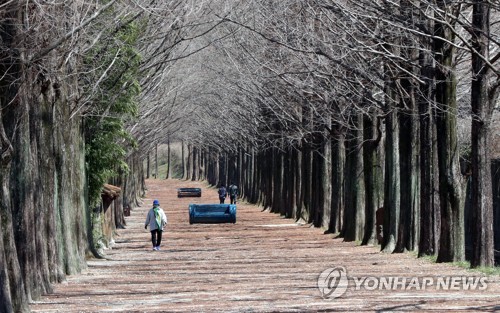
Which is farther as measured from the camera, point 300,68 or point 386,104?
point 300,68

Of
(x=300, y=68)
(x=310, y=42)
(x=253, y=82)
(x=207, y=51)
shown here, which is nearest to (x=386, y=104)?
(x=310, y=42)

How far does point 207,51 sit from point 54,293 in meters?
56.2

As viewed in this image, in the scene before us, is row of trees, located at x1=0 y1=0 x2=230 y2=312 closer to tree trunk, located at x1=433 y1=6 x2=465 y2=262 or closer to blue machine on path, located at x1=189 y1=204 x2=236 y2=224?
tree trunk, located at x1=433 y1=6 x2=465 y2=262

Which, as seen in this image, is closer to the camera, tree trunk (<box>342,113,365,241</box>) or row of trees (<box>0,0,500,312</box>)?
row of trees (<box>0,0,500,312</box>)

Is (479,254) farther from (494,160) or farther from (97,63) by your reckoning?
(494,160)

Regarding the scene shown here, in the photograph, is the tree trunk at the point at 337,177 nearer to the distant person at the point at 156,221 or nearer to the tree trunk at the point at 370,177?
the tree trunk at the point at 370,177

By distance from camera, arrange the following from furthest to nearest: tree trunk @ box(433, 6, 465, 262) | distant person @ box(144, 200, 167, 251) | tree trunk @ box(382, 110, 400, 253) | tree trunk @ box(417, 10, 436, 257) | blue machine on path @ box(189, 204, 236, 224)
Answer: blue machine on path @ box(189, 204, 236, 224) < distant person @ box(144, 200, 167, 251) < tree trunk @ box(382, 110, 400, 253) < tree trunk @ box(417, 10, 436, 257) < tree trunk @ box(433, 6, 465, 262)

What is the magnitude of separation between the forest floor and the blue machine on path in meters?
10.8

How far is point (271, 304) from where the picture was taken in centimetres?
1969

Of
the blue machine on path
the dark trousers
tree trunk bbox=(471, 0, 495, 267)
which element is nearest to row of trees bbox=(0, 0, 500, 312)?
tree trunk bbox=(471, 0, 495, 267)

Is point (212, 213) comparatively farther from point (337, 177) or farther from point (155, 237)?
point (155, 237)

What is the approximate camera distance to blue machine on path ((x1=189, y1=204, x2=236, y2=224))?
54062 millimetres

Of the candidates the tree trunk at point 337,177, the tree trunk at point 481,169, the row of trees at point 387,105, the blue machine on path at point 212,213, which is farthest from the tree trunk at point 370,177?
the blue machine on path at point 212,213

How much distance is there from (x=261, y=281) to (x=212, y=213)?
30.1 metres
